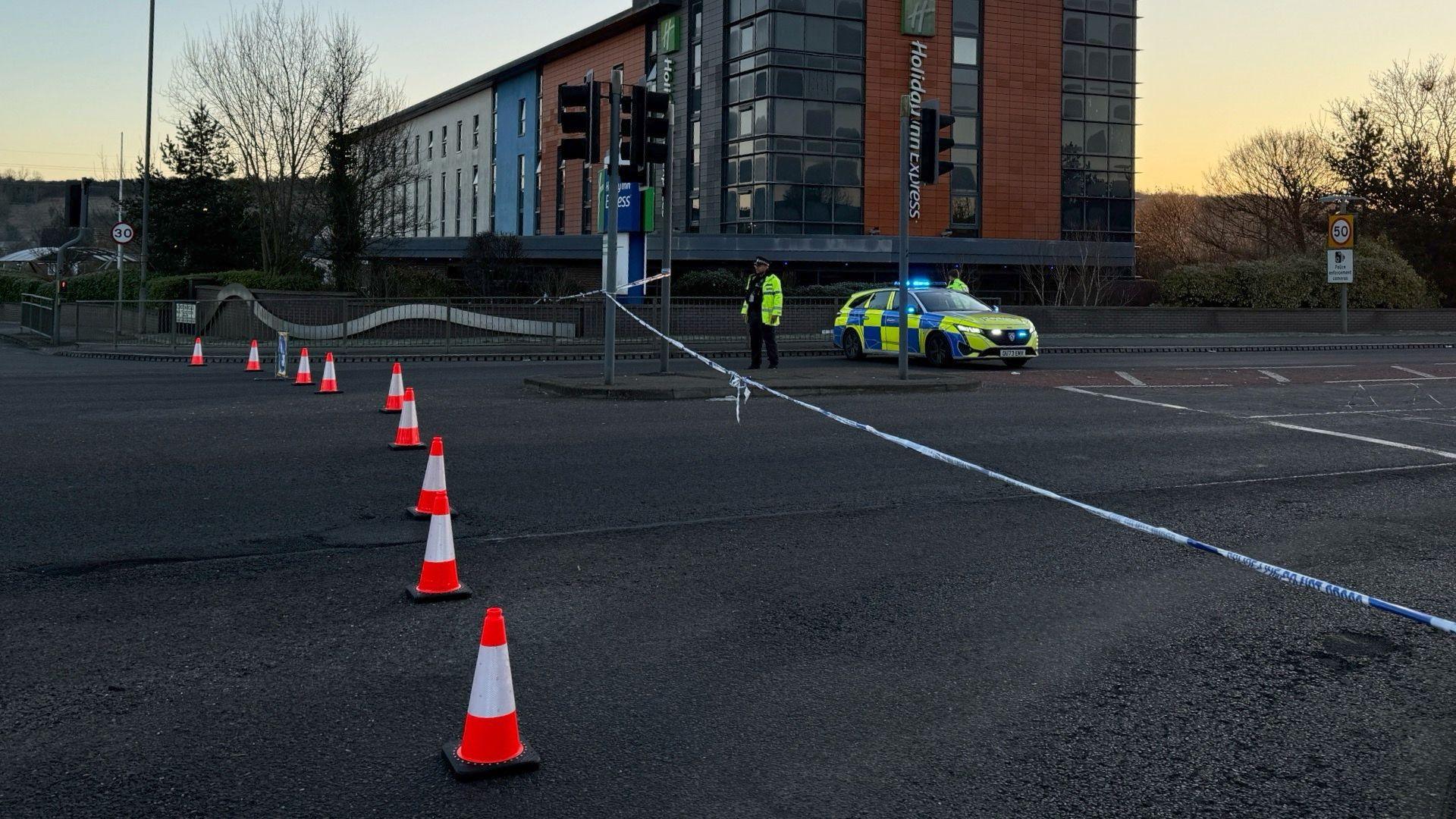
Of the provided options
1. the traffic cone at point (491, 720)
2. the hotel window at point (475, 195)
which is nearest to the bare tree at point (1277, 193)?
the hotel window at point (475, 195)

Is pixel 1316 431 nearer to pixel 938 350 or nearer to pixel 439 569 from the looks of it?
pixel 938 350

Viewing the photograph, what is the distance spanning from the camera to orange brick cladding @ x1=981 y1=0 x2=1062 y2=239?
159 ft

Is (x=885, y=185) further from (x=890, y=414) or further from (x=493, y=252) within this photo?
(x=890, y=414)

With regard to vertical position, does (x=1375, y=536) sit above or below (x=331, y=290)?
below

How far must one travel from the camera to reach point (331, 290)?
35.8m

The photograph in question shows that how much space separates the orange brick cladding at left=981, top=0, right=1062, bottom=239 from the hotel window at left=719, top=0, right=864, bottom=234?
17.1ft

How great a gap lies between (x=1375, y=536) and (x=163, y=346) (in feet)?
88.6

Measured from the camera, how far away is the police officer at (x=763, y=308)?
19.3 metres

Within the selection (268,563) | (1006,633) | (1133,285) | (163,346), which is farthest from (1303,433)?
(1133,285)

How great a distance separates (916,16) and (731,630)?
44.5m

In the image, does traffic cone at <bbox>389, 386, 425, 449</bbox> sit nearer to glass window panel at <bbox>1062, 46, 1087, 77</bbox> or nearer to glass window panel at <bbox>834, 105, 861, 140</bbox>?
glass window panel at <bbox>834, 105, 861, 140</bbox>

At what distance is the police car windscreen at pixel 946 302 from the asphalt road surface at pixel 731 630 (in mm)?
10371

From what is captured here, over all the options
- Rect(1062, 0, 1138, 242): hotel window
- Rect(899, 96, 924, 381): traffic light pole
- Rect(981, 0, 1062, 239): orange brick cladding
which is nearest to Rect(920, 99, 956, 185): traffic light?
Rect(899, 96, 924, 381): traffic light pole

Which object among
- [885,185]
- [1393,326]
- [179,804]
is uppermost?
[885,185]
